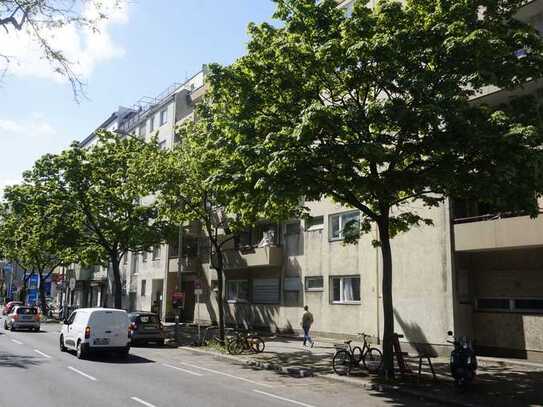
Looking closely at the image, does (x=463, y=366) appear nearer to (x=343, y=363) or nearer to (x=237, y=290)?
(x=343, y=363)

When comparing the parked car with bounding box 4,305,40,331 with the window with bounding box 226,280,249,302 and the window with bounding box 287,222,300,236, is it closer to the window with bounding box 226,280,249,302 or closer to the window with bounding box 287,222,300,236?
the window with bounding box 226,280,249,302

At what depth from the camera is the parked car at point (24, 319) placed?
31.3m

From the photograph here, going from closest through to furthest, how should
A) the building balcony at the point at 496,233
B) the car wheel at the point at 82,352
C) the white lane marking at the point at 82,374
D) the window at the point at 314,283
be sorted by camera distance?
the white lane marking at the point at 82,374
the building balcony at the point at 496,233
the car wheel at the point at 82,352
the window at the point at 314,283

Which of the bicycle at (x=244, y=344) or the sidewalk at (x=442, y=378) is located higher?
the bicycle at (x=244, y=344)

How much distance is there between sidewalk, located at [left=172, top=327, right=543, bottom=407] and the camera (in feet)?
37.7

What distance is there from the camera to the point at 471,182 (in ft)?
38.7

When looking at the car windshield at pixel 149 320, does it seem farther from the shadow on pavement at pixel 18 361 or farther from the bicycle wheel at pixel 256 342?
the shadow on pavement at pixel 18 361

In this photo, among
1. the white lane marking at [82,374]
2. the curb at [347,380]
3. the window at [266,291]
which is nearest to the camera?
the curb at [347,380]

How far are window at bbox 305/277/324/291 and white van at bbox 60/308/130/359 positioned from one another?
10.1m

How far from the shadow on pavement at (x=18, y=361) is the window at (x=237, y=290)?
15.3 metres

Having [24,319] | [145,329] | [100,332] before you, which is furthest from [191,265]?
[100,332]

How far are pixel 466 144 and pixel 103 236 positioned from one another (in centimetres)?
2736

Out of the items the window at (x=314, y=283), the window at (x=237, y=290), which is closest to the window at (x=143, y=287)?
the window at (x=237, y=290)

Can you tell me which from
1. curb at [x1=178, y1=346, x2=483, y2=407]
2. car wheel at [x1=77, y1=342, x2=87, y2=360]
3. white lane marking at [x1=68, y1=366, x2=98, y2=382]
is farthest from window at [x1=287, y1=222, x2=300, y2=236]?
white lane marking at [x1=68, y1=366, x2=98, y2=382]
